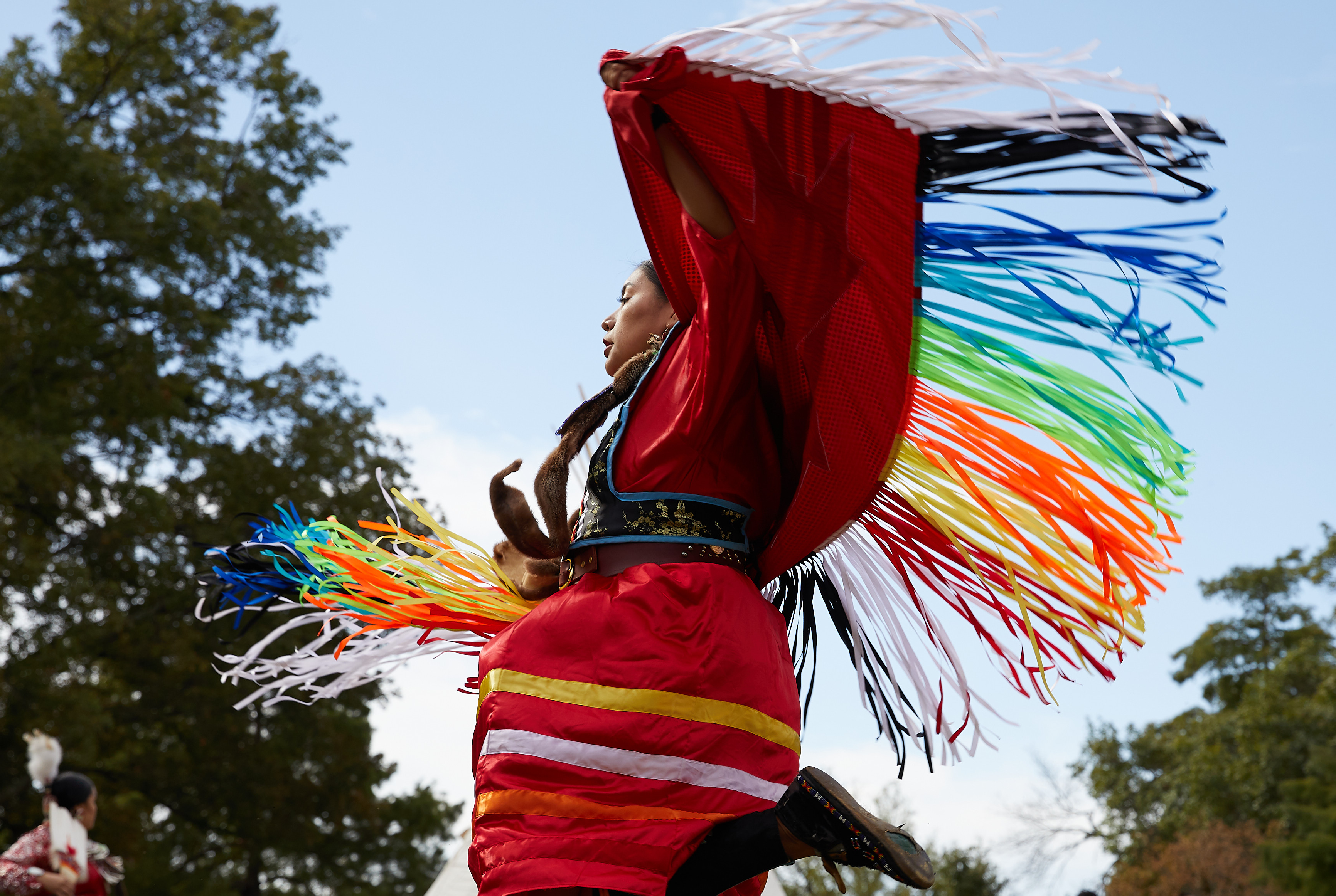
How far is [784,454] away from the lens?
2.30m

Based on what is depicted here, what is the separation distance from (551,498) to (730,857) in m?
0.81

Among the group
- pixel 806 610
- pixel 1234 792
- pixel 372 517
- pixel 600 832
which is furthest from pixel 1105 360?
pixel 1234 792

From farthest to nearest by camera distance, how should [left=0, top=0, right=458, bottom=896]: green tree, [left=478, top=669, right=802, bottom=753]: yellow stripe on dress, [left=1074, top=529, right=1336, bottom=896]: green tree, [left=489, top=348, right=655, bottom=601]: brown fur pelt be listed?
[left=1074, top=529, right=1336, bottom=896]: green tree → [left=0, top=0, right=458, bottom=896]: green tree → [left=489, top=348, right=655, bottom=601]: brown fur pelt → [left=478, top=669, right=802, bottom=753]: yellow stripe on dress

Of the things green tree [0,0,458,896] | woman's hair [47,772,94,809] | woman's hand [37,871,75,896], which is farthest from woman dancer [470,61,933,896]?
green tree [0,0,458,896]

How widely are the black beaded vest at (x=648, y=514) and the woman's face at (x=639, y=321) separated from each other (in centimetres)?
22

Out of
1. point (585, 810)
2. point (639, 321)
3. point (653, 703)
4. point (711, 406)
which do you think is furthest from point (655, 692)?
point (639, 321)

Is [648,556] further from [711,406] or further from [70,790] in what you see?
[70,790]

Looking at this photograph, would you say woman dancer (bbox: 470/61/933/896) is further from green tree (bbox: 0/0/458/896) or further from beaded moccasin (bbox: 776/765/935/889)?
green tree (bbox: 0/0/458/896)

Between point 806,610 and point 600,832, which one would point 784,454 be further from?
point 600,832

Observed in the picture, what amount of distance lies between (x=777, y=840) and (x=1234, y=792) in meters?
20.7

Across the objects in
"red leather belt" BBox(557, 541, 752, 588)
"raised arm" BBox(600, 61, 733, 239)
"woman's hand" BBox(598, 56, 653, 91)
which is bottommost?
"red leather belt" BBox(557, 541, 752, 588)

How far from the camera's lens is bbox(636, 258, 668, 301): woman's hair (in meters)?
2.51

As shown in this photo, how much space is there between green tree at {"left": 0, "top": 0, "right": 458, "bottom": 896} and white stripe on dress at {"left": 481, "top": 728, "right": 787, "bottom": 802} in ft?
35.1

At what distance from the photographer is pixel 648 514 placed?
2156mm
